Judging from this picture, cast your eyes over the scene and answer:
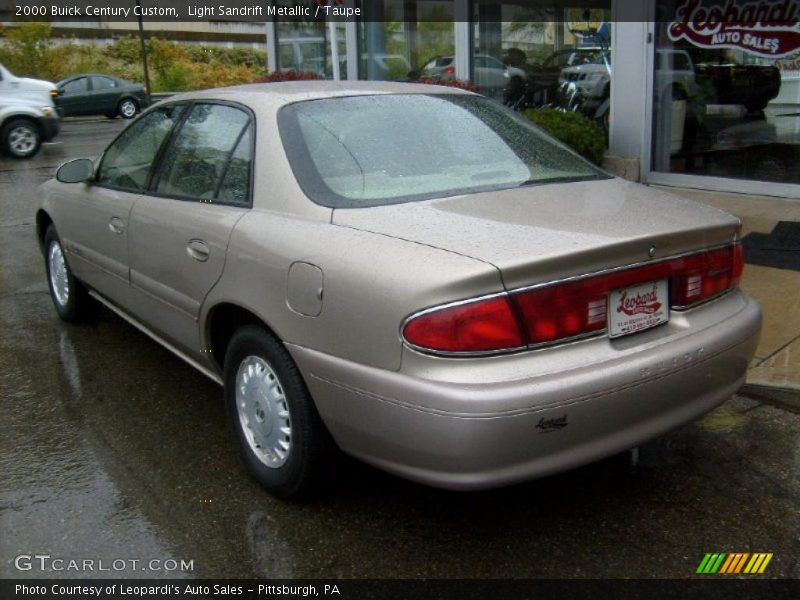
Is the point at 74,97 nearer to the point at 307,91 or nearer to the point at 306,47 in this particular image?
the point at 306,47

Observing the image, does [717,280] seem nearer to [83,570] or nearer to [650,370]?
[650,370]

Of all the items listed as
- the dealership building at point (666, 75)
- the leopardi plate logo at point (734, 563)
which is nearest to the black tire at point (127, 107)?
the dealership building at point (666, 75)

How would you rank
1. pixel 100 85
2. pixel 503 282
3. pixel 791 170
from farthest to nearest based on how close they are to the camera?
1. pixel 100 85
2. pixel 791 170
3. pixel 503 282

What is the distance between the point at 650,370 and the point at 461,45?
10.0 meters

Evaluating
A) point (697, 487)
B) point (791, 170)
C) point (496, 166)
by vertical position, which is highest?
point (496, 166)

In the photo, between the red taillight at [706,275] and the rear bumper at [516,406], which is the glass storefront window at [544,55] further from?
the rear bumper at [516,406]

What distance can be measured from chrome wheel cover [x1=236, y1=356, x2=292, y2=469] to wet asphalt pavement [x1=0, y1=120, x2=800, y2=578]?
193 mm

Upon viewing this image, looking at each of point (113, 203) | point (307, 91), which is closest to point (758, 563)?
point (307, 91)

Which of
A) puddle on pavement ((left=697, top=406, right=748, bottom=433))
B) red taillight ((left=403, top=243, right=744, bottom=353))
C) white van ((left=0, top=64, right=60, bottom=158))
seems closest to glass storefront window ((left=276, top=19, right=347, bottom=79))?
white van ((left=0, top=64, right=60, bottom=158))

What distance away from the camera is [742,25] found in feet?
28.9

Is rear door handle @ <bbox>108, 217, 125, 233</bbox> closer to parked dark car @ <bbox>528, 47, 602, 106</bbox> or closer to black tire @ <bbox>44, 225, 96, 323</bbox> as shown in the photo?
black tire @ <bbox>44, 225, 96, 323</bbox>

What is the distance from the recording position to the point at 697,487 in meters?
3.50

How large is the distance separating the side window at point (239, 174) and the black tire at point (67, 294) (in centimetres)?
220

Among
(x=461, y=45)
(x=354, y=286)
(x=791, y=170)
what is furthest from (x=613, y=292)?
(x=461, y=45)
